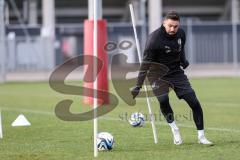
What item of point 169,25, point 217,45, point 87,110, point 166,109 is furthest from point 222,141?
point 217,45

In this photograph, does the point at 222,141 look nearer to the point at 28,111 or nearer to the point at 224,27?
the point at 28,111

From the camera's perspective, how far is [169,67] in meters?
11.0

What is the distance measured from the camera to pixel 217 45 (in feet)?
151

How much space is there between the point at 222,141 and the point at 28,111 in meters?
8.63

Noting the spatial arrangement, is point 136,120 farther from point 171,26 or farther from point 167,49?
point 171,26

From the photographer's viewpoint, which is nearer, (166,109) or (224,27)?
(166,109)

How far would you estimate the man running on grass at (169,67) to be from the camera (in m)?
10.6

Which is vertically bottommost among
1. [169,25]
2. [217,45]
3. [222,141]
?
[217,45]

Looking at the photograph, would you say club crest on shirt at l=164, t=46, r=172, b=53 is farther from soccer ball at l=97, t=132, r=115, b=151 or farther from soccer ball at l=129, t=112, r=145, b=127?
soccer ball at l=129, t=112, r=145, b=127

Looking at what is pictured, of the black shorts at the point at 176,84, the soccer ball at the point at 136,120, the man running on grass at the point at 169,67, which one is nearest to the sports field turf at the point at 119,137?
the soccer ball at the point at 136,120

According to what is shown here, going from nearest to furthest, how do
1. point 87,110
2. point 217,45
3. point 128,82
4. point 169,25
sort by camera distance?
point 169,25, point 87,110, point 128,82, point 217,45

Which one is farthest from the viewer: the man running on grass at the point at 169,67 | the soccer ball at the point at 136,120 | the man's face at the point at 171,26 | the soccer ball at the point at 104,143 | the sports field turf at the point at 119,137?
the soccer ball at the point at 136,120

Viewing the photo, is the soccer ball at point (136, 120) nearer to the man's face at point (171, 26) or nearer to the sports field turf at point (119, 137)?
the sports field turf at point (119, 137)

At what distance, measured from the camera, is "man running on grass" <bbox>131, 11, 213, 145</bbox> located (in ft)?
34.9
